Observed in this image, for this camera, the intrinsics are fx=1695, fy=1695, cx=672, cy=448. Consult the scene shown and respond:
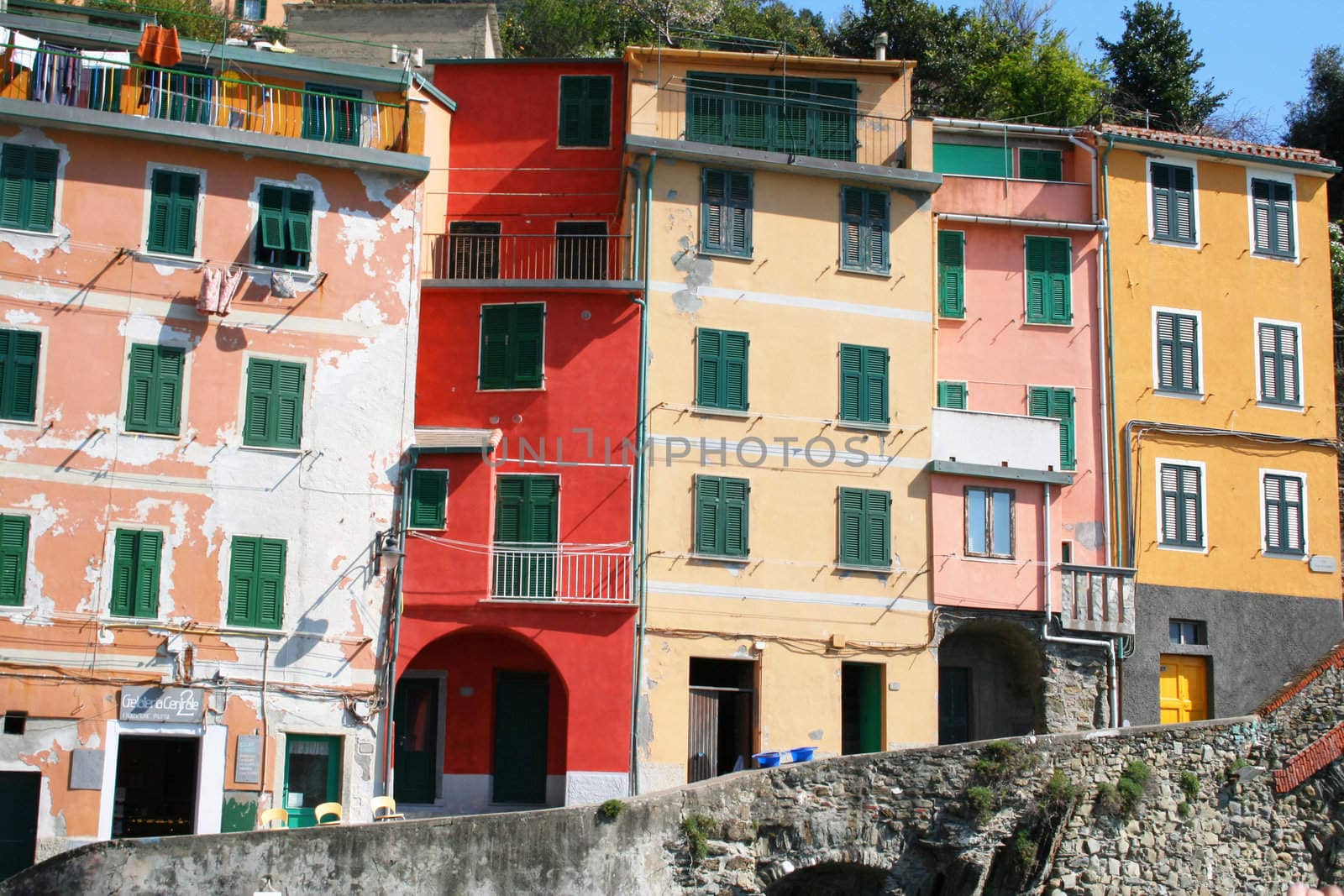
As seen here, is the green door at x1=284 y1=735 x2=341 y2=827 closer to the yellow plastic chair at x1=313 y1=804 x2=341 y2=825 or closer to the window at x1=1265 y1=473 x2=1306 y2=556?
the yellow plastic chair at x1=313 y1=804 x2=341 y2=825

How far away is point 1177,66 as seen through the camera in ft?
165

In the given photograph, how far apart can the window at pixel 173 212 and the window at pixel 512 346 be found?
5.53m

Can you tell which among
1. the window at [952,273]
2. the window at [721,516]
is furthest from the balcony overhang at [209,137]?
the window at [952,273]

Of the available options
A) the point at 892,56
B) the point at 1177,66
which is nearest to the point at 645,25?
the point at 892,56

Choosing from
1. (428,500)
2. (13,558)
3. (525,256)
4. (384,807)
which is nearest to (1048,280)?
(525,256)

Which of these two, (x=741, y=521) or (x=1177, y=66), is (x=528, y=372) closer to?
(x=741, y=521)

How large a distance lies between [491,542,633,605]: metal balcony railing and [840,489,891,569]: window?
429 cm

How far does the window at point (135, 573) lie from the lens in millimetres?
28547

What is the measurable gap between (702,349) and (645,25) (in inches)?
858

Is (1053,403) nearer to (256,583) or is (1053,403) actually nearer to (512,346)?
(512,346)

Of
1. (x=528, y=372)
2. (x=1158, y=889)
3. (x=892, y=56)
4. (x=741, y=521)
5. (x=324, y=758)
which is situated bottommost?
(x=1158, y=889)

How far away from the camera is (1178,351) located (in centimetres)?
3575

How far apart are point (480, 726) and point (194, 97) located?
499 inches

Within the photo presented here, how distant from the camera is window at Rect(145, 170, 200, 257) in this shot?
2998 centimetres
